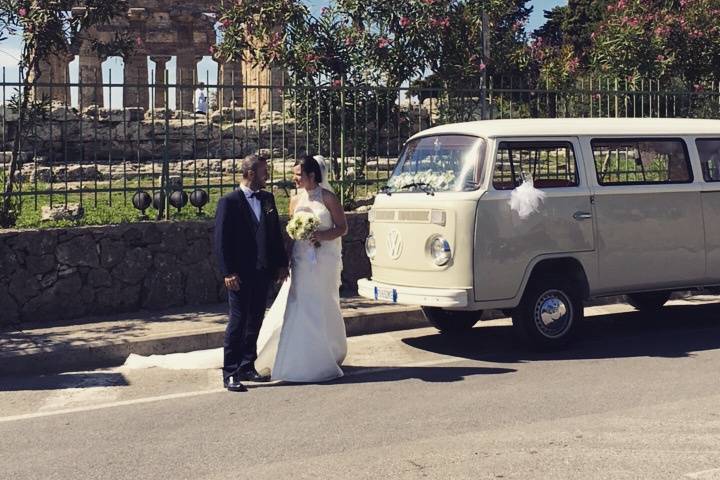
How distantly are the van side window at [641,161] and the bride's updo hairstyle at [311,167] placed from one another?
269 cm

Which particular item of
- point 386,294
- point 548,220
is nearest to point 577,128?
point 548,220

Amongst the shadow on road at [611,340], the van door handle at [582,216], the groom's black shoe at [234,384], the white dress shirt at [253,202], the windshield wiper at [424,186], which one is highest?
the windshield wiper at [424,186]

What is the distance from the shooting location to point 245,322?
7969 millimetres

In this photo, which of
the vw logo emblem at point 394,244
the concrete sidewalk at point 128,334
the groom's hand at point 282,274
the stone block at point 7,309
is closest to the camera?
the groom's hand at point 282,274

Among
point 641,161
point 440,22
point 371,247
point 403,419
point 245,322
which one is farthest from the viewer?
point 440,22

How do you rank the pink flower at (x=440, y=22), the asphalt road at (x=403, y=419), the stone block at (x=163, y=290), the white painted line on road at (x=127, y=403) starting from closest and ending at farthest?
the asphalt road at (x=403, y=419)
the white painted line on road at (x=127, y=403)
the stone block at (x=163, y=290)
the pink flower at (x=440, y=22)

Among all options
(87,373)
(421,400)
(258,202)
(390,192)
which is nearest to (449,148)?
(390,192)

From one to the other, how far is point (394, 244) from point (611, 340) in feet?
7.70

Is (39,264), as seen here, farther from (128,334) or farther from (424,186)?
(424,186)

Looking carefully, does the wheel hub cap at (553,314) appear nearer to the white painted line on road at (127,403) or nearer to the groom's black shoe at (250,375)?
the white painted line on road at (127,403)

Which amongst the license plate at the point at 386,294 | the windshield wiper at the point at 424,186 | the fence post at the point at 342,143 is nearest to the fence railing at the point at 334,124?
the fence post at the point at 342,143

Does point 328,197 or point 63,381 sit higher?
point 328,197

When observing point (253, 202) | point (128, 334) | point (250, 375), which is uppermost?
point (253, 202)

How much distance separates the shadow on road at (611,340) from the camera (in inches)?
351
